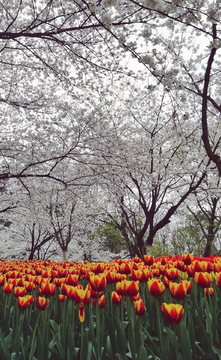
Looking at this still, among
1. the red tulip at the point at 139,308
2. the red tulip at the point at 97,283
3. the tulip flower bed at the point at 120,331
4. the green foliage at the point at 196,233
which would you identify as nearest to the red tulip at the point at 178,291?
the tulip flower bed at the point at 120,331

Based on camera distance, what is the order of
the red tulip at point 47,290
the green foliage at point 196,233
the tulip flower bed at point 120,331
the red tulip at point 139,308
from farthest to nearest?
the green foliage at point 196,233 → the red tulip at point 47,290 → the red tulip at point 139,308 → the tulip flower bed at point 120,331

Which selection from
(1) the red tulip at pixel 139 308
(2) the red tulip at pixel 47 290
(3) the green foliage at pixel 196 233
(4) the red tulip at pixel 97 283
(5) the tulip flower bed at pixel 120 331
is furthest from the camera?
(3) the green foliage at pixel 196 233

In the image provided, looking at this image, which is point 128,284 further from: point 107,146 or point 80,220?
point 80,220

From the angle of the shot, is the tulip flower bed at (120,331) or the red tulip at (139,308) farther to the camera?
the red tulip at (139,308)

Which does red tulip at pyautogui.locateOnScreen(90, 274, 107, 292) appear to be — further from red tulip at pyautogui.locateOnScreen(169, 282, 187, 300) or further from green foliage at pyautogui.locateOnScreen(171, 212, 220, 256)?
green foliage at pyautogui.locateOnScreen(171, 212, 220, 256)

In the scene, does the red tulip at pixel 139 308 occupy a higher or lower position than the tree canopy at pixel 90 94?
lower

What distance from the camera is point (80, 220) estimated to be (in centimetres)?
1567

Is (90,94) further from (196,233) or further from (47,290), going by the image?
(196,233)

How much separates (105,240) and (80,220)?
1118cm

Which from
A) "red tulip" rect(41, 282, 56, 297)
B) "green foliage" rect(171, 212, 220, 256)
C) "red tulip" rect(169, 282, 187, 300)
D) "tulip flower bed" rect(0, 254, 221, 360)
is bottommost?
"tulip flower bed" rect(0, 254, 221, 360)

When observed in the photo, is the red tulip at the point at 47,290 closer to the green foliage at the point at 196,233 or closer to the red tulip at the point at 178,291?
the red tulip at the point at 178,291

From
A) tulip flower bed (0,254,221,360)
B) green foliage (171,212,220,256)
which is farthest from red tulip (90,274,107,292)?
green foliage (171,212,220,256)

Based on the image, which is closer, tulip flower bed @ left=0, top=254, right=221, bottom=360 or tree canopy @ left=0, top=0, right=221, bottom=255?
tulip flower bed @ left=0, top=254, right=221, bottom=360

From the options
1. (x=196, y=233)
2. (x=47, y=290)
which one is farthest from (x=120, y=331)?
(x=196, y=233)
